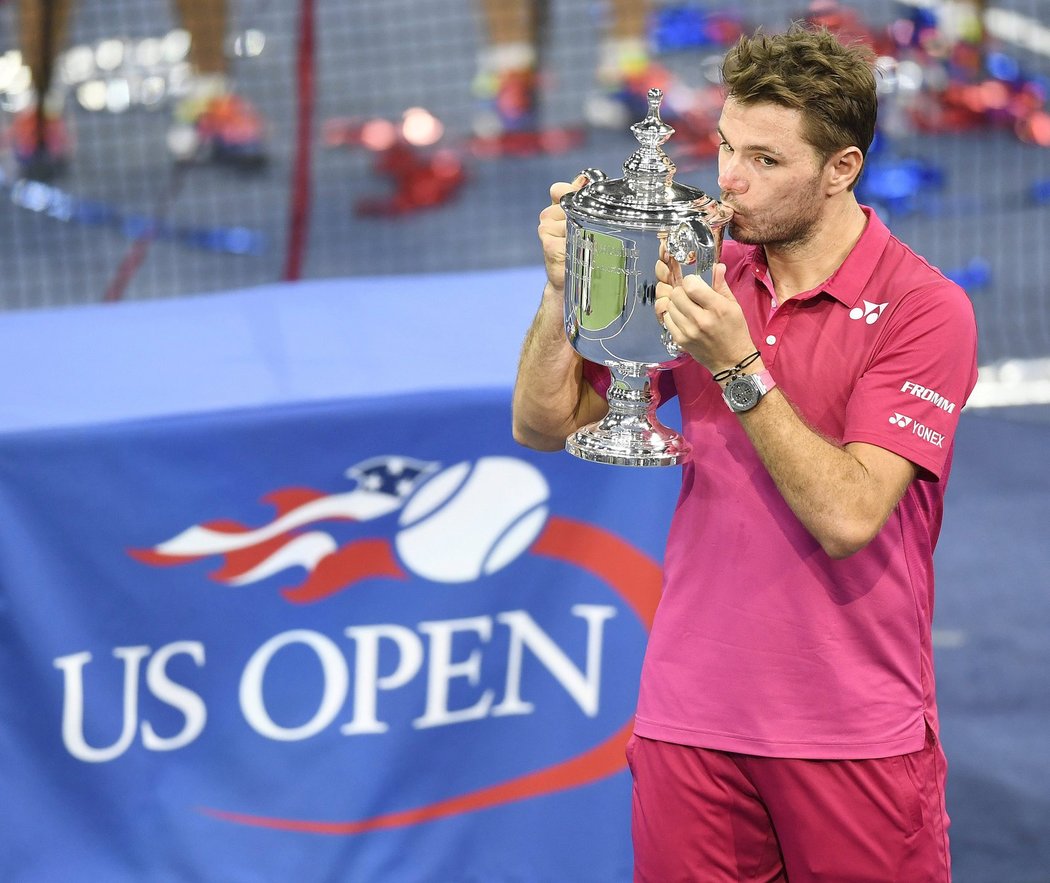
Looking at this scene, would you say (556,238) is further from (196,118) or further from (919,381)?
(196,118)

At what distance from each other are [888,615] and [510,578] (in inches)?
42.3

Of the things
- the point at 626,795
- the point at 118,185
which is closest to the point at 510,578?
the point at 626,795

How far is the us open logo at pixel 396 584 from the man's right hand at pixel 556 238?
32.7 inches

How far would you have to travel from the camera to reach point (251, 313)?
365cm

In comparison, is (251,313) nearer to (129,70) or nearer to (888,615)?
(888,615)

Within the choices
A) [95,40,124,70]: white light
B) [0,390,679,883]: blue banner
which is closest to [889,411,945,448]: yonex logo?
[0,390,679,883]: blue banner

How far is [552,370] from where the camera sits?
2445 mm

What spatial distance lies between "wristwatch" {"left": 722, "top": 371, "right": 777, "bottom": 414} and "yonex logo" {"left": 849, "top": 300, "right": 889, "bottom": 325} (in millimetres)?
236

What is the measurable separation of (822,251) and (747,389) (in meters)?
0.33

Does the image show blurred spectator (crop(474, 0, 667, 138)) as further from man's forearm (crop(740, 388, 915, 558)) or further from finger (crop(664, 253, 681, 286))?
man's forearm (crop(740, 388, 915, 558))

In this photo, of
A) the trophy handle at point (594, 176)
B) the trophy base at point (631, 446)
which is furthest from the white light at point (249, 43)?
the trophy base at point (631, 446)

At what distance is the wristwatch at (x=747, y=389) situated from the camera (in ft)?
6.86

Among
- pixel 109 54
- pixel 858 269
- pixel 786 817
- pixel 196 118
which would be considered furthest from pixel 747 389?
pixel 109 54

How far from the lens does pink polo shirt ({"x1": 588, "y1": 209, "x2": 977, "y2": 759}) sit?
2238 millimetres
